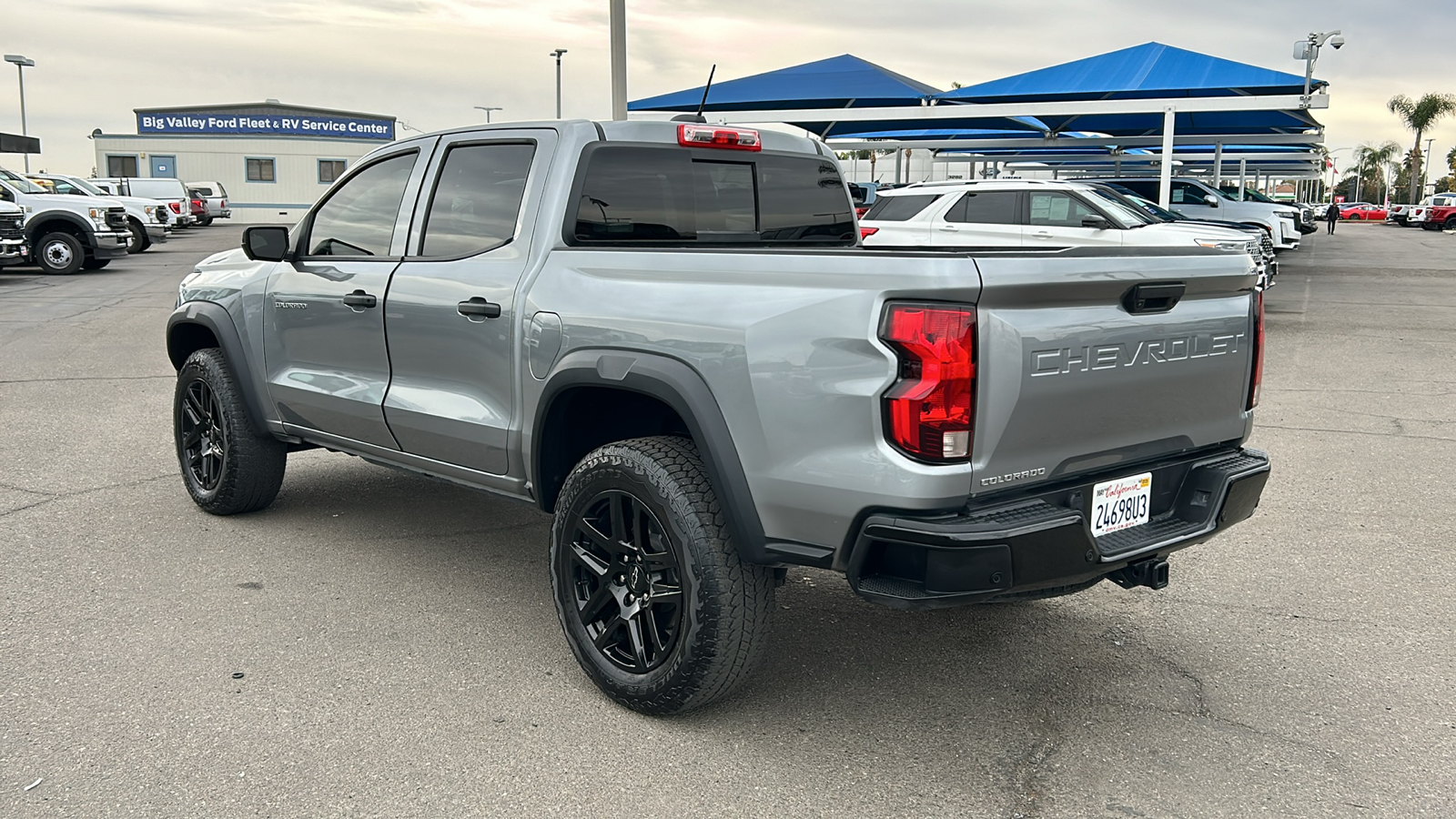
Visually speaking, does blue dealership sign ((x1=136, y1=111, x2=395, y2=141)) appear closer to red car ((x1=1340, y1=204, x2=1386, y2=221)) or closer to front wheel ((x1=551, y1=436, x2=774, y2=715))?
front wheel ((x1=551, y1=436, x2=774, y2=715))

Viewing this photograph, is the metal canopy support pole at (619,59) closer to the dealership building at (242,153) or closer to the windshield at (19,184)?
the windshield at (19,184)

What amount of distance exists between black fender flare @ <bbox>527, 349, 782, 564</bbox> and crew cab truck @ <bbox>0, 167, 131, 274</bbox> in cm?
2119

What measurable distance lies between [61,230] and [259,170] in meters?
39.4

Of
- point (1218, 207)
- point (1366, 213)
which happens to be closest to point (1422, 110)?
point (1366, 213)

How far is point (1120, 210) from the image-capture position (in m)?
14.3

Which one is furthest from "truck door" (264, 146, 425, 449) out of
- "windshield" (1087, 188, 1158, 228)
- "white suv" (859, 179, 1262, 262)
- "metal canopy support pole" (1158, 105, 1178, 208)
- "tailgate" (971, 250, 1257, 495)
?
"metal canopy support pole" (1158, 105, 1178, 208)

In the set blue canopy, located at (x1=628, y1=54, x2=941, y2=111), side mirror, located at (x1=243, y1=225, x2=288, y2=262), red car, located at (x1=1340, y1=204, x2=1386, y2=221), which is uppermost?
blue canopy, located at (x1=628, y1=54, x2=941, y2=111)

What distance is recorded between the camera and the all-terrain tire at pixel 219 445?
537 cm

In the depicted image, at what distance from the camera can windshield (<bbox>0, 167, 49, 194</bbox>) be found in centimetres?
2167

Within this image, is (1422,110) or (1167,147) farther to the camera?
(1422,110)

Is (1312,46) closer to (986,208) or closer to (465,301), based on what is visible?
(986,208)

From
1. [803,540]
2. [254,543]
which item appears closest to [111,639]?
[254,543]

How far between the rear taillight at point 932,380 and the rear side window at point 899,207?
1228 centimetres

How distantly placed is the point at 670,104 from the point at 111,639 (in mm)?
17250
